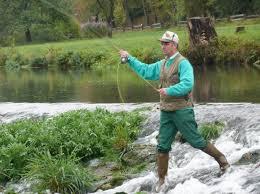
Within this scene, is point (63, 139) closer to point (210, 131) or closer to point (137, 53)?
point (210, 131)

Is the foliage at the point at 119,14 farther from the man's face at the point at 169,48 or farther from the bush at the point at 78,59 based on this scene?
the man's face at the point at 169,48

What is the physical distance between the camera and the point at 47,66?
48844 mm

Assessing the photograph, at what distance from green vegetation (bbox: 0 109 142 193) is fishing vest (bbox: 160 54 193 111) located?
91.7 inches

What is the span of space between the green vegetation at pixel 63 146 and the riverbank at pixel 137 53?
1230cm

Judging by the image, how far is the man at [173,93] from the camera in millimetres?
8930

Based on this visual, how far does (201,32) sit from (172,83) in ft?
88.5

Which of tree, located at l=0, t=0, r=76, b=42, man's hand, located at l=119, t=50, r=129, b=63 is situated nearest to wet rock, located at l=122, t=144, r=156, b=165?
man's hand, located at l=119, t=50, r=129, b=63

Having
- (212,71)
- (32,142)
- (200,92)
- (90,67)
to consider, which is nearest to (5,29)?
(90,67)

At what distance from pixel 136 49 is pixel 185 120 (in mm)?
33105

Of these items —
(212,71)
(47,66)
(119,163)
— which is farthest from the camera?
(47,66)

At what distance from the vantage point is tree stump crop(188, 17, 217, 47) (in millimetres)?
35312

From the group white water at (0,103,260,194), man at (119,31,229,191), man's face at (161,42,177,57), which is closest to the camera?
man at (119,31,229,191)

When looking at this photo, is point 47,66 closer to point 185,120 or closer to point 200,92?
point 200,92

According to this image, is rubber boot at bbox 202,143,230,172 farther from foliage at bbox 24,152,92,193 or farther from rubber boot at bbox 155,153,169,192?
foliage at bbox 24,152,92,193
